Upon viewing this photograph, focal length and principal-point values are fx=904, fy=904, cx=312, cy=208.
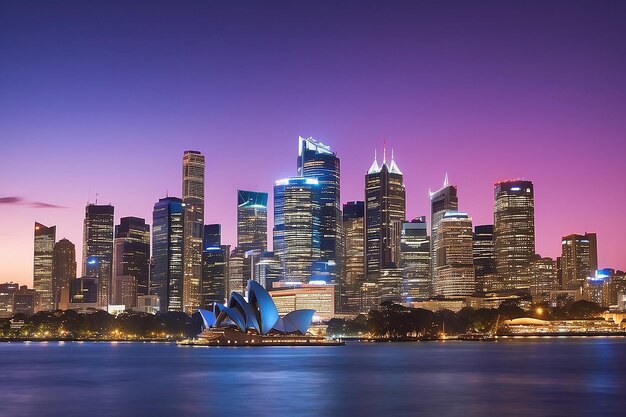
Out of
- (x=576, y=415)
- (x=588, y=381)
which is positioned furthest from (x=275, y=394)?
(x=588, y=381)

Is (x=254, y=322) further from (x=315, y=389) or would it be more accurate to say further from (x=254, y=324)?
(x=315, y=389)

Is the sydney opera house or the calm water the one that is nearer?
the calm water

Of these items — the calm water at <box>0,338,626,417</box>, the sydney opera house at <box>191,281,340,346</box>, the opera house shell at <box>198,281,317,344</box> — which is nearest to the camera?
the calm water at <box>0,338,626,417</box>

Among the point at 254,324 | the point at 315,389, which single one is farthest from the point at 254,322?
the point at 315,389

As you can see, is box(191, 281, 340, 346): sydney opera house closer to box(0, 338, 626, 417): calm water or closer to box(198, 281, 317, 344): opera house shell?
box(198, 281, 317, 344): opera house shell

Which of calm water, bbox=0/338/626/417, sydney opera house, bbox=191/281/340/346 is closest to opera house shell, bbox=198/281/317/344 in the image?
→ sydney opera house, bbox=191/281/340/346

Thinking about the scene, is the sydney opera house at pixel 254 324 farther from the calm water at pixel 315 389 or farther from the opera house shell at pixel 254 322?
the calm water at pixel 315 389
